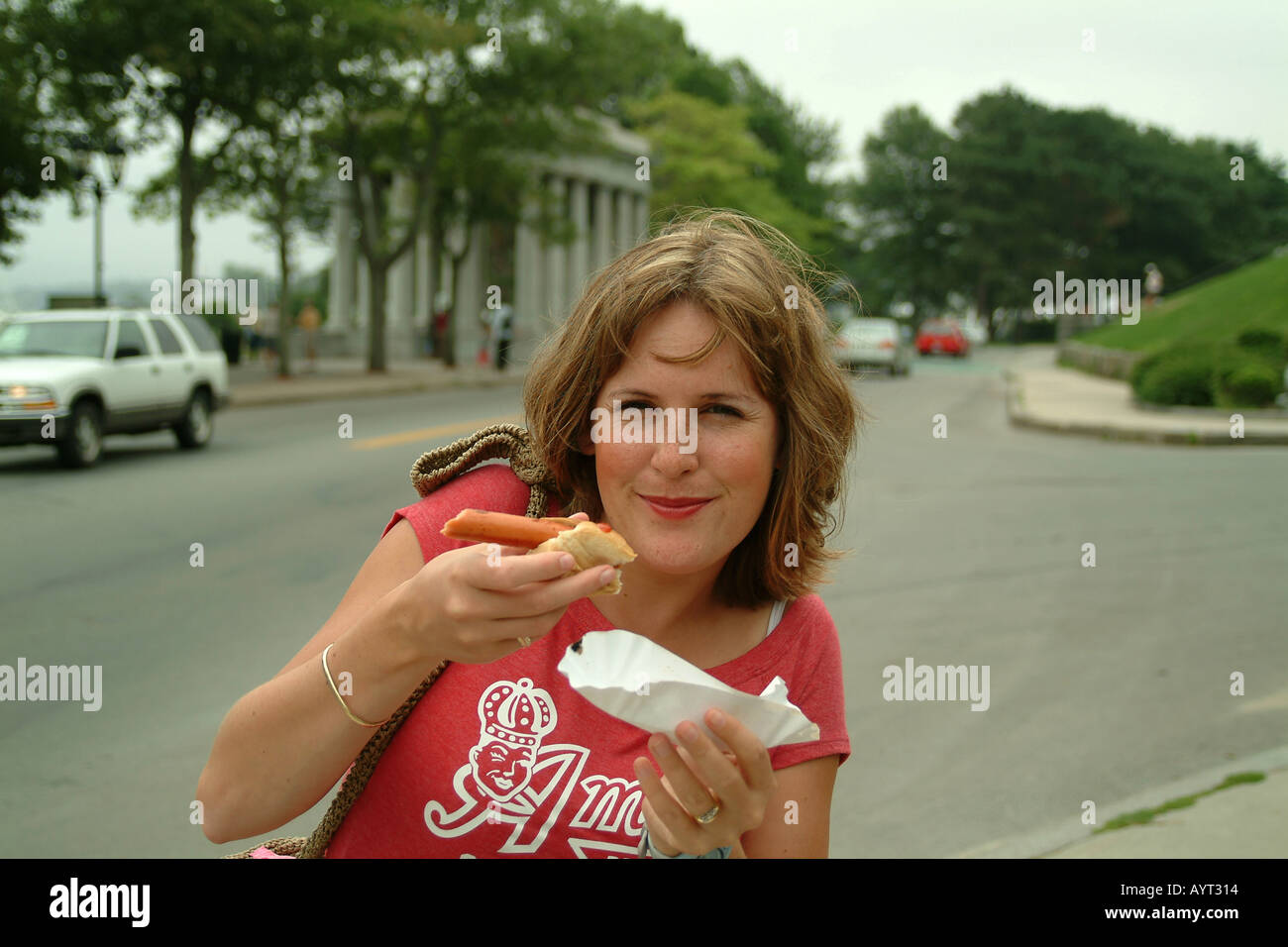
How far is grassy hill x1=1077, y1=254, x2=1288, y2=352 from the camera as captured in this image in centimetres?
3036

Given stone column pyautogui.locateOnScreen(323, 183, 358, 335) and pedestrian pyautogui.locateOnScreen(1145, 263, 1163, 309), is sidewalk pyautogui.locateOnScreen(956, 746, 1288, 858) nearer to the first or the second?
pedestrian pyautogui.locateOnScreen(1145, 263, 1163, 309)

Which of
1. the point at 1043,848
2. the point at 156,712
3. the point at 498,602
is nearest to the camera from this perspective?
the point at 498,602

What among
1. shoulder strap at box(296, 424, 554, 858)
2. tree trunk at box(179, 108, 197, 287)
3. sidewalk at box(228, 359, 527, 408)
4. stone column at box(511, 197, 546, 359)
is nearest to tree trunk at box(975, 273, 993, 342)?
stone column at box(511, 197, 546, 359)

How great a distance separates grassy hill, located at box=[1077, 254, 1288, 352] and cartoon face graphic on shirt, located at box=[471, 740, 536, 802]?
27.9 meters

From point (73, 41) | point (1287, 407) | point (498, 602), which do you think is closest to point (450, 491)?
point (498, 602)

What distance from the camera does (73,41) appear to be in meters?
22.2

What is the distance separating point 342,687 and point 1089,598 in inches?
289

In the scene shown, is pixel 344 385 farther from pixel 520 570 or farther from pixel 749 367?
pixel 520 570

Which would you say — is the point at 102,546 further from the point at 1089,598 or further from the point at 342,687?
the point at 342,687

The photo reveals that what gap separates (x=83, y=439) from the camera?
14.3 metres

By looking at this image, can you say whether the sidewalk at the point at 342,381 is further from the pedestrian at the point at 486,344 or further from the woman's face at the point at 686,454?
the woman's face at the point at 686,454

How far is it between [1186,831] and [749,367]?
3.10 meters

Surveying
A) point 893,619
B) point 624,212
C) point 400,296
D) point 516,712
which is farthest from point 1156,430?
point 624,212

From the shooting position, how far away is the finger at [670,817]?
5.90 ft
